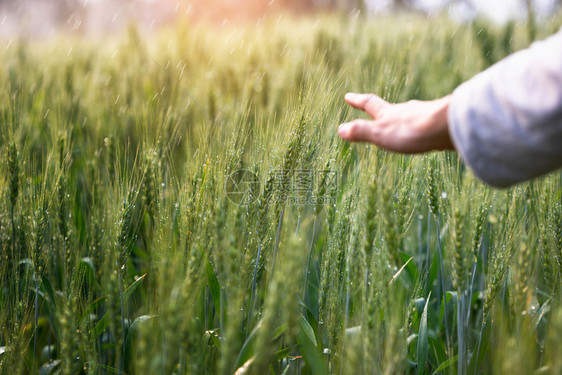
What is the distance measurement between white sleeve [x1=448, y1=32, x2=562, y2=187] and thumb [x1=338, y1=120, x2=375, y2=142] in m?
0.17

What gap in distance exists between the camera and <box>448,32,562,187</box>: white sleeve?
2.06ft

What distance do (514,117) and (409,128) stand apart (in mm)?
195

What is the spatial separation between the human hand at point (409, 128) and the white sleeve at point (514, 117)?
0.05 m

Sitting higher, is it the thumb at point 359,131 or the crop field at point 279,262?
the thumb at point 359,131

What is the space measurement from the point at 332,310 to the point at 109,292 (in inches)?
22.4

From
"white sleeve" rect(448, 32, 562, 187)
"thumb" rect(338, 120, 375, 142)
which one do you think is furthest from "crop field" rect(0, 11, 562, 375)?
"white sleeve" rect(448, 32, 562, 187)

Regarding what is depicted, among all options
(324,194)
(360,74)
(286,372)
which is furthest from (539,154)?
(360,74)

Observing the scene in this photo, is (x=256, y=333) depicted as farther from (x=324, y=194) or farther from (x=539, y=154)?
(x=539, y=154)

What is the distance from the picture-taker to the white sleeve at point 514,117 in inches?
24.7

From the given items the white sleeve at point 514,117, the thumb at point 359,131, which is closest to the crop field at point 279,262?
the thumb at point 359,131

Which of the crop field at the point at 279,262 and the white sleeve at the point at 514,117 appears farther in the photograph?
the crop field at the point at 279,262

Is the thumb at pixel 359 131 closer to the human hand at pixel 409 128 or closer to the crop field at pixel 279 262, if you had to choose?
the human hand at pixel 409 128

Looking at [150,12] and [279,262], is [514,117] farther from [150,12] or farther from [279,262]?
[150,12]

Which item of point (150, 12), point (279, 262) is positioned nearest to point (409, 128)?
point (279, 262)
